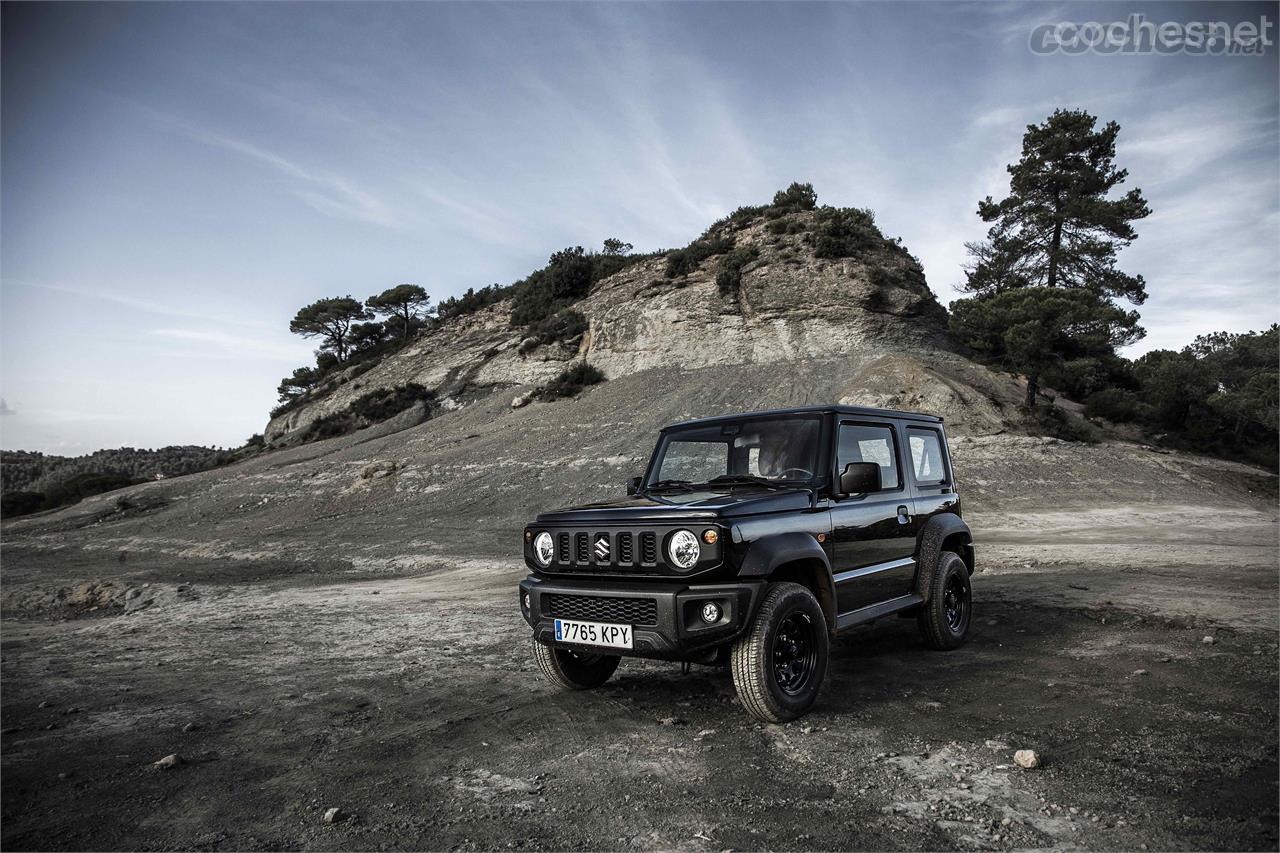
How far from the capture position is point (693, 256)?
141 feet

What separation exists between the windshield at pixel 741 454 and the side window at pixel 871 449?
28 cm

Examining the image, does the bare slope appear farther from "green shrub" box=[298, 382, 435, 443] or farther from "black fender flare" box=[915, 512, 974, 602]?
"black fender flare" box=[915, 512, 974, 602]

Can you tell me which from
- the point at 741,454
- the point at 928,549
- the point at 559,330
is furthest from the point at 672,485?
the point at 559,330

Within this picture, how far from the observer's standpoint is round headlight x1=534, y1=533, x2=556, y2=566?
5195 millimetres

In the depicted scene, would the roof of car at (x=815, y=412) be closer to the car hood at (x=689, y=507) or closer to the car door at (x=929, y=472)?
the car door at (x=929, y=472)

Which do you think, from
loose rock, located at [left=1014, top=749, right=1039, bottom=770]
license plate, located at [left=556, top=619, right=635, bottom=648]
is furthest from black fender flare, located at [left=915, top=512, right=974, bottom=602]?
license plate, located at [left=556, top=619, right=635, bottom=648]

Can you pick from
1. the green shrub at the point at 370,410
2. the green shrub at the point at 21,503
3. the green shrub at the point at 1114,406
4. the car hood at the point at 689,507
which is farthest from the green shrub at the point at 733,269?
the green shrub at the point at 21,503

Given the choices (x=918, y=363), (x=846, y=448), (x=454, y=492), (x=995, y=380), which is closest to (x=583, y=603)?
(x=846, y=448)

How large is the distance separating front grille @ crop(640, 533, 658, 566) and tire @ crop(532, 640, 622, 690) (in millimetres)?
1181

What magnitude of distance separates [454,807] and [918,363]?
29.5 m

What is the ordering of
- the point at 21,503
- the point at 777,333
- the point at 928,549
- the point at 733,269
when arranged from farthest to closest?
the point at 733,269, the point at 777,333, the point at 21,503, the point at 928,549

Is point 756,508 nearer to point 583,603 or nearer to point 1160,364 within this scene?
point 583,603

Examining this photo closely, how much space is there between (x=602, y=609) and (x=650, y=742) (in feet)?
2.80

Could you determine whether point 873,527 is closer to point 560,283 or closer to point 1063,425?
point 1063,425
